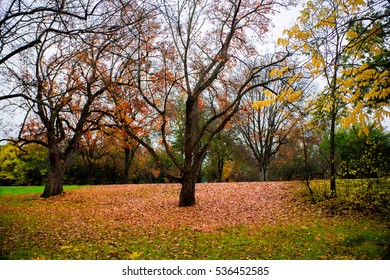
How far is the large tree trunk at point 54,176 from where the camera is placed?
1307cm

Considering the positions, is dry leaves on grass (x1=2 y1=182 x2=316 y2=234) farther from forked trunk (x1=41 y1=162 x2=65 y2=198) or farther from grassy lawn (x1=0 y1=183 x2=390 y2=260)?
forked trunk (x1=41 y1=162 x2=65 y2=198)

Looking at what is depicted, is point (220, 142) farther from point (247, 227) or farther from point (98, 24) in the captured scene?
point (98, 24)

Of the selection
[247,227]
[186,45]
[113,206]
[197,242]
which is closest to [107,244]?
[197,242]

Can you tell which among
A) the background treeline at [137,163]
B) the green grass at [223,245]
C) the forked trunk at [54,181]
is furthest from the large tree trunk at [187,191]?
the background treeline at [137,163]

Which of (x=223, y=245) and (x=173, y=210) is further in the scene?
(x=173, y=210)

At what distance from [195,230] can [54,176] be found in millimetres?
9507

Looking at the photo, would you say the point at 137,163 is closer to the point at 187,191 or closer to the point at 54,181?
the point at 54,181

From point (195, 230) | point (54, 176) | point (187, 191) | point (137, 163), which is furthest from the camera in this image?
point (137, 163)

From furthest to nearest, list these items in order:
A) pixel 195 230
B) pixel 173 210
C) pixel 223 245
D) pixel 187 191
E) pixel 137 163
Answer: pixel 137 163
pixel 187 191
pixel 173 210
pixel 195 230
pixel 223 245

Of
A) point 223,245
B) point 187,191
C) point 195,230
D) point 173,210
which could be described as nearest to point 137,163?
point 187,191

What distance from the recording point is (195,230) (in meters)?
6.94

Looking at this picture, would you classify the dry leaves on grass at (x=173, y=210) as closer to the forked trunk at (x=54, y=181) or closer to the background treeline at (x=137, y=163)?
the forked trunk at (x=54, y=181)

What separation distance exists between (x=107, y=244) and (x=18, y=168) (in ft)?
71.9

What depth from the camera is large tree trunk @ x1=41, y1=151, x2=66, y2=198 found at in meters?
13.1
